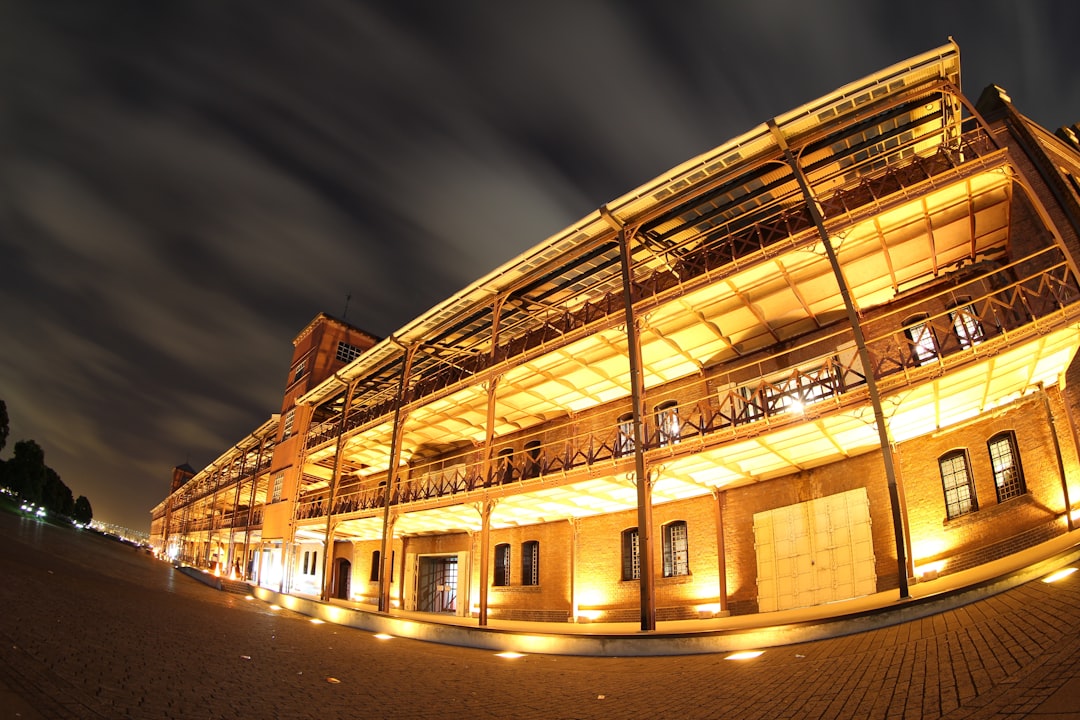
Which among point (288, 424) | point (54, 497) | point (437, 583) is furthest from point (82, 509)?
point (437, 583)

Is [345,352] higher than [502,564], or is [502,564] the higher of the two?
[345,352]

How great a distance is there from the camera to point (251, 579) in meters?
34.7

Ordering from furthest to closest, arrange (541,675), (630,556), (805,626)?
(630,556)
(541,675)
(805,626)

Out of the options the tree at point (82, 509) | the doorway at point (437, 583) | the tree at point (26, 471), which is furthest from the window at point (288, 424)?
the tree at point (82, 509)

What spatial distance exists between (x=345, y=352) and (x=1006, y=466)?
30.3m

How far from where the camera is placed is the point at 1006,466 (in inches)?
404

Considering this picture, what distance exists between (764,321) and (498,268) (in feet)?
22.9

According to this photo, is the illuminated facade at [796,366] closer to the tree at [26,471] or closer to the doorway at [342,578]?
the doorway at [342,578]

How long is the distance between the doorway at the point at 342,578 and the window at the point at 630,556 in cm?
1739

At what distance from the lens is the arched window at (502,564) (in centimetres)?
1912

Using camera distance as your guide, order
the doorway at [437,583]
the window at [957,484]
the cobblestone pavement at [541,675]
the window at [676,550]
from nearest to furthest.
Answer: the cobblestone pavement at [541,675], the window at [957,484], the window at [676,550], the doorway at [437,583]

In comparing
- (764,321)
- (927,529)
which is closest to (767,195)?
(764,321)

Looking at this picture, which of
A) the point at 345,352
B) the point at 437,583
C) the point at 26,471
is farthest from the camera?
the point at 26,471

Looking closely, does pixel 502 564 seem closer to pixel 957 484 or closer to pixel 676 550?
pixel 676 550
